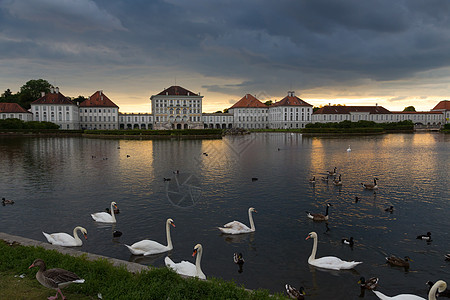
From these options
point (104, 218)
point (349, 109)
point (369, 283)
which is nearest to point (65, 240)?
point (104, 218)

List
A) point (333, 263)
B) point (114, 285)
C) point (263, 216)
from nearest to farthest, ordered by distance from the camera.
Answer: point (114, 285)
point (333, 263)
point (263, 216)

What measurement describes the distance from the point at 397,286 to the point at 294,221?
5.38m

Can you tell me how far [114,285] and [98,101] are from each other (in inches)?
5261

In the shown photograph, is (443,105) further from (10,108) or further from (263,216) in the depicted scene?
(10,108)

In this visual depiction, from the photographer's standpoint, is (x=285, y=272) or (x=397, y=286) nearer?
(x=397, y=286)

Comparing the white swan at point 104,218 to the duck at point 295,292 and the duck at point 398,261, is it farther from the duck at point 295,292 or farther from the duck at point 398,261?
the duck at point 398,261

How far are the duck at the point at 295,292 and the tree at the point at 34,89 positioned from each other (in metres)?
141

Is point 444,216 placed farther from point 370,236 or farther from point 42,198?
point 42,198

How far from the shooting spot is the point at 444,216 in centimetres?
1421

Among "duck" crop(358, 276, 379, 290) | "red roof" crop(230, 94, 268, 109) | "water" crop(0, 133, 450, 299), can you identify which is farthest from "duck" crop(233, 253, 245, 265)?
"red roof" crop(230, 94, 268, 109)

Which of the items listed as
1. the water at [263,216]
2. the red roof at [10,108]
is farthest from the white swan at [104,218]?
the red roof at [10,108]

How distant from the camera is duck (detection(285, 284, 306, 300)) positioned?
790 cm

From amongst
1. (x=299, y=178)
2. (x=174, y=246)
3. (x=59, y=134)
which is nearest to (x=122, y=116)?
(x=59, y=134)

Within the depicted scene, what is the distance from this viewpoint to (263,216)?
14445 mm
